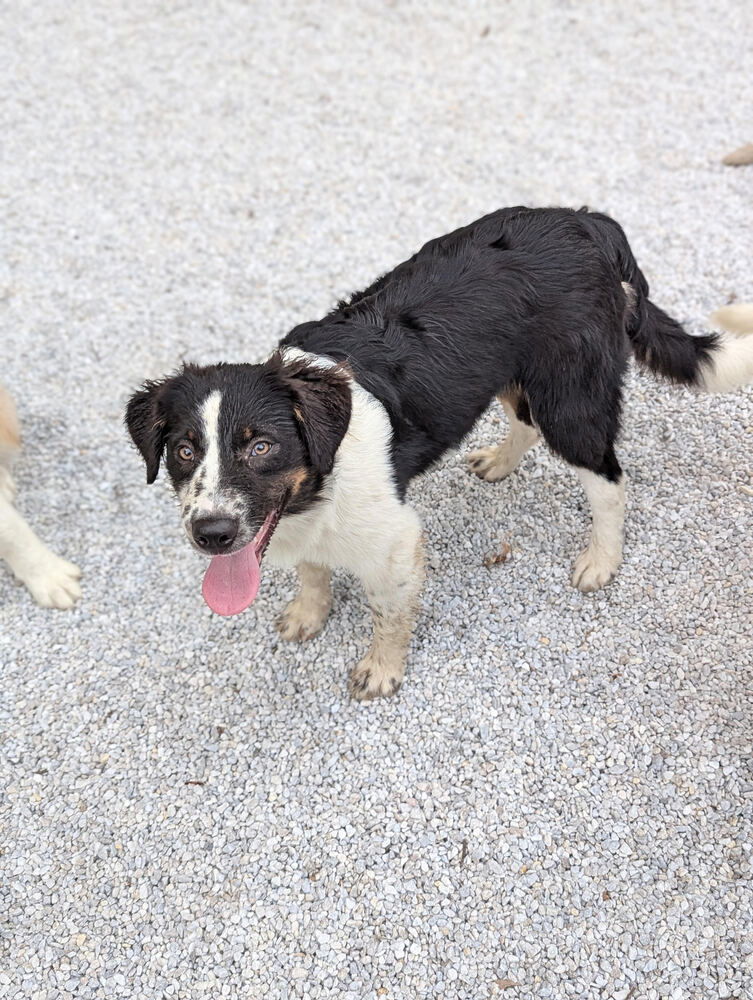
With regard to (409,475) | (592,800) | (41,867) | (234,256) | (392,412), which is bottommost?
(41,867)

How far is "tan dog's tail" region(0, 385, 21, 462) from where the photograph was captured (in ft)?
12.8

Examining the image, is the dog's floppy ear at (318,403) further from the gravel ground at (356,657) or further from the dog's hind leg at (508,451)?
the gravel ground at (356,657)

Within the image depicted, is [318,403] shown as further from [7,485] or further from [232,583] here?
[7,485]

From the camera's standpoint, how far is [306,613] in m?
3.61

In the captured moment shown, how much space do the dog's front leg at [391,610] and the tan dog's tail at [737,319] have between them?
5.18ft

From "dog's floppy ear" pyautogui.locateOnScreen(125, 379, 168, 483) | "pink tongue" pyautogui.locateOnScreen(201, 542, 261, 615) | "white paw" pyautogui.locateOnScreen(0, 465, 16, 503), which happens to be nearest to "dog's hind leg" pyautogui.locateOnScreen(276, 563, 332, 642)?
"pink tongue" pyautogui.locateOnScreen(201, 542, 261, 615)

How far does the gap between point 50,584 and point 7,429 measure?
2.46ft

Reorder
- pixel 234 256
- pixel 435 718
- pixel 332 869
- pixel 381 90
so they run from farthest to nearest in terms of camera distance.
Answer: pixel 381 90
pixel 234 256
pixel 435 718
pixel 332 869

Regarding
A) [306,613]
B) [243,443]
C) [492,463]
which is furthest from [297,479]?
[492,463]

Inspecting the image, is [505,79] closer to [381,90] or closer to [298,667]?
[381,90]

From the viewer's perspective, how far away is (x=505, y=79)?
6852mm

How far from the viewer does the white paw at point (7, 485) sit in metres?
4.06

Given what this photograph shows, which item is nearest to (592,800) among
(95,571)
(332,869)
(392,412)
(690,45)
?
(332,869)

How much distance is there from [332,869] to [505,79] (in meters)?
6.22
